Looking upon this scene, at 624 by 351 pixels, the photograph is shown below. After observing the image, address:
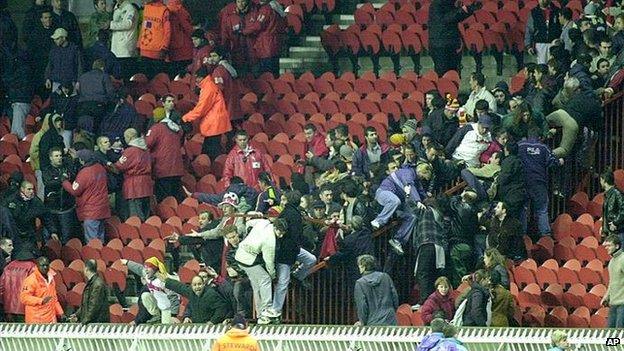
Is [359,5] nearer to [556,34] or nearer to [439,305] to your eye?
[556,34]

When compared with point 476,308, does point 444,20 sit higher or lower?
higher

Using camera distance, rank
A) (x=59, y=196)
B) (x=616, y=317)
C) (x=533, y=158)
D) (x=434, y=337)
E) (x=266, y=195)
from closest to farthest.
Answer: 1. (x=434, y=337)
2. (x=616, y=317)
3. (x=533, y=158)
4. (x=266, y=195)
5. (x=59, y=196)

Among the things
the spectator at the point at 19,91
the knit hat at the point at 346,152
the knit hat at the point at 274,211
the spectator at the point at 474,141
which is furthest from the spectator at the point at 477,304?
the spectator at the point at 19,91

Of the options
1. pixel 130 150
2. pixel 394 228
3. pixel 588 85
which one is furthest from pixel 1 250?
pixel 588 85

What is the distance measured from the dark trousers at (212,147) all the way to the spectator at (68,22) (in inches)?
92.8

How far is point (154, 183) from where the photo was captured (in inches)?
1215

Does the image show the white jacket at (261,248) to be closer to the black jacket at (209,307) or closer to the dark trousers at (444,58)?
the black jacket at (209,307)

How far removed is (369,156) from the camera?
29.2 meters

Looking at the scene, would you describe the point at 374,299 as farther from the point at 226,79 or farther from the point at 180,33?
the point at 180,33

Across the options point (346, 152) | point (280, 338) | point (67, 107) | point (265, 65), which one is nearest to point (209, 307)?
point (280, 338)

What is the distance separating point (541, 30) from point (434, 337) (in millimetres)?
8856

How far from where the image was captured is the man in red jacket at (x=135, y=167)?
3027 centimetres

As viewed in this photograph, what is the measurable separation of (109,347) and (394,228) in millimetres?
3444

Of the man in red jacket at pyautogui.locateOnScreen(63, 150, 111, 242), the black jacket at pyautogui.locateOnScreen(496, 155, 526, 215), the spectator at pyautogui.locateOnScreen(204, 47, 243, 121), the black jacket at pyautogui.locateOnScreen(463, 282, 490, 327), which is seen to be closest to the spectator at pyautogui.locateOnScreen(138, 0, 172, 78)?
the spectator at pyautogui.locateOnScreen(204, 47, 243, 121)
